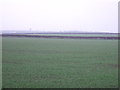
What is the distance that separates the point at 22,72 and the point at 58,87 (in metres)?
4.51

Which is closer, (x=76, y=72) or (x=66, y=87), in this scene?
(x=66, y=87)

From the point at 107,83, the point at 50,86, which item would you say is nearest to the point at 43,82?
the point at 50,86

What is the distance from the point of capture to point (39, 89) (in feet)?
38.4

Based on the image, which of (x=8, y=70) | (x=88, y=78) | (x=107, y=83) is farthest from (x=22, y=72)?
(x=107, y=83)

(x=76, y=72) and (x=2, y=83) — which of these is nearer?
(x=2, y=83)

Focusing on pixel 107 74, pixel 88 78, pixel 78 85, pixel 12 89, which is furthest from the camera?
pixel 107 74

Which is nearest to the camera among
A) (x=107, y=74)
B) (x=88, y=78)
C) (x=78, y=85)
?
(x=78, y=85)

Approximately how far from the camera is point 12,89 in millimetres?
11656

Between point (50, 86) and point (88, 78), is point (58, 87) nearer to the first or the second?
point (50, 86)

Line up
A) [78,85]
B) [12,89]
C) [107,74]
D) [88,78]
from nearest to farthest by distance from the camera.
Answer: [12,89], [78,85], [88,78], [107,74]

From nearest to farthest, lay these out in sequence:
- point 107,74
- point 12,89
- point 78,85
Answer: point 12,89, point 78,85, point 107,74

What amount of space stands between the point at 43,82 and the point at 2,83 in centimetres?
186

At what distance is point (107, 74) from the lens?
1600 centimetres

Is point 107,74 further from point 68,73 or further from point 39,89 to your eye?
point 39,89
